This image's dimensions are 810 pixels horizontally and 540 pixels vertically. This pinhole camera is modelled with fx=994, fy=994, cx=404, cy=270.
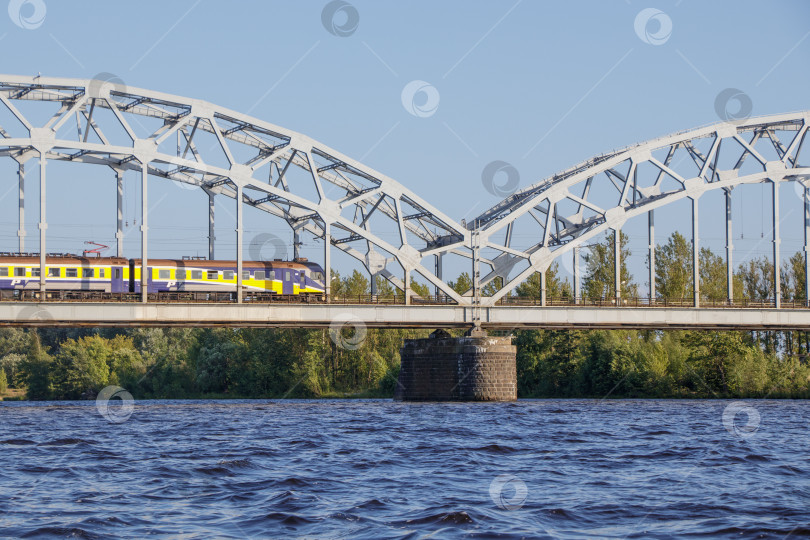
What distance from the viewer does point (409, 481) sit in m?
23.6

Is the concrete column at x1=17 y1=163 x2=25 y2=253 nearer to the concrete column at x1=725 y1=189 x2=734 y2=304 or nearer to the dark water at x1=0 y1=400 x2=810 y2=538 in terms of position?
the dark water at x1=0 y1=400 x2=810 y2=538

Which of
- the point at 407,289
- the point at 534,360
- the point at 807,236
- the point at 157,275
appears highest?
the point at 807,236

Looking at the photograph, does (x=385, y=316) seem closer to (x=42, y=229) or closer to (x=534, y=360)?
(x=42, y=229)

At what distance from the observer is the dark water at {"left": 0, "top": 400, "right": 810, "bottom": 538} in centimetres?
1803

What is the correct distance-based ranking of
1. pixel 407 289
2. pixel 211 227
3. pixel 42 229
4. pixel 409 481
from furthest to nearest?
pixel 211 227, pixel 407 289, pixel 42 229, pixel 409 481

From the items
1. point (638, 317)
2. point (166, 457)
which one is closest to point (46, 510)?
point (166, 457)

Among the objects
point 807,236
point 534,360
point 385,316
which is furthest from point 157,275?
point 807,236

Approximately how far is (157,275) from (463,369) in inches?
833

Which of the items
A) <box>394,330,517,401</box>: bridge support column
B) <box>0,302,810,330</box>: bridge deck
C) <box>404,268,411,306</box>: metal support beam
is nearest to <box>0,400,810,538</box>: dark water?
<box>0,302,810,330</box>: bridge deck

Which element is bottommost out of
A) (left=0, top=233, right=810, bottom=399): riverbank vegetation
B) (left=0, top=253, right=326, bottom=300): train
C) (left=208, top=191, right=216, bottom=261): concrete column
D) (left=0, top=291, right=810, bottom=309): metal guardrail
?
(left=0, top=233, right=810, bottom=399): riverbank vegetation

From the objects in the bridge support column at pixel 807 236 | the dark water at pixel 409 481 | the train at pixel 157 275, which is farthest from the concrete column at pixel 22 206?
the bridge support column at pixel 807 236

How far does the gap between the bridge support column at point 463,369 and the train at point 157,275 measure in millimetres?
8588

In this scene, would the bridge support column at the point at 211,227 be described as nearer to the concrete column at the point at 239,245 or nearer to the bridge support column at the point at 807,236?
the concrete column at the point at 239,245

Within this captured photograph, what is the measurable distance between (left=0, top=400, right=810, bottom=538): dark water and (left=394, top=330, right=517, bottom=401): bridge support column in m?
23.4
